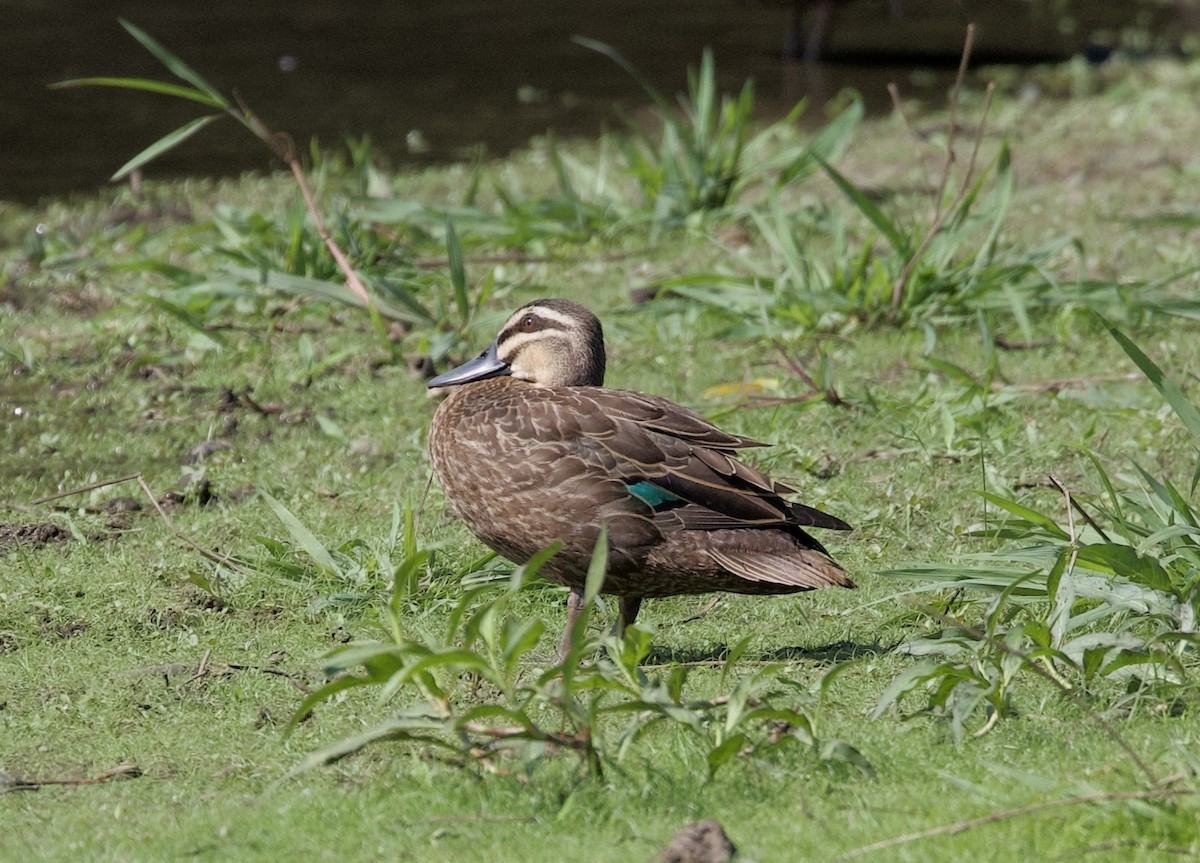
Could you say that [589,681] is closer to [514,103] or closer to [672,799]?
[672,799]

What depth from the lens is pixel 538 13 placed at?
46.8ft

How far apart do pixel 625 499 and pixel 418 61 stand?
355 inches

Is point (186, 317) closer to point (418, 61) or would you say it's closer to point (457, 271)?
point (457, 271)

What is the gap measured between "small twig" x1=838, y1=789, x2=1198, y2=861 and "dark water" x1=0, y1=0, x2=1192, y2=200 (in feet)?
25.2

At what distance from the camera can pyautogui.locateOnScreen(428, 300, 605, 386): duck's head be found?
5129mm

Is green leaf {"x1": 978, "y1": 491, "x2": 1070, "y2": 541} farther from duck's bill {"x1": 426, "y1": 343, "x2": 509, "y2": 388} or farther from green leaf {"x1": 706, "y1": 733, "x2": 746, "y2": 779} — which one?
duck's bill {"x1": 426, "y1": 343, "x2": 509, "y2": 388}

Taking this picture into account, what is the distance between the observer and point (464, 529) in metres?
5.47

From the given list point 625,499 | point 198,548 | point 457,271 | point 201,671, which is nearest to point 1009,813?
point 625,499

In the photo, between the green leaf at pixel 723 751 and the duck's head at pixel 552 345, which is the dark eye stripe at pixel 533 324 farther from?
the green leaf at pixel 723 751

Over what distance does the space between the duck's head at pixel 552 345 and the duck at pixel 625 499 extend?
1.19 ft

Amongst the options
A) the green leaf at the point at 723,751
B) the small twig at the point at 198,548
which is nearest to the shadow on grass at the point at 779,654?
the green leaf at the point at 723,751

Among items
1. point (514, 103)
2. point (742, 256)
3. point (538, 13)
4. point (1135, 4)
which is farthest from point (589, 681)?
point (1135, 4)

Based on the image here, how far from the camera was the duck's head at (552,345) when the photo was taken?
5129mm

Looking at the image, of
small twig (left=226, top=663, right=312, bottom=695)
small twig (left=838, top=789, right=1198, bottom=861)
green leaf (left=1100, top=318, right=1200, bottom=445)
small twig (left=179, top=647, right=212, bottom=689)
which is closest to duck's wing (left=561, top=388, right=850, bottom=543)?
green leaf (left=1100, top=318, right=1200, bottom=445)
